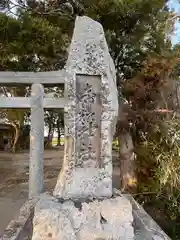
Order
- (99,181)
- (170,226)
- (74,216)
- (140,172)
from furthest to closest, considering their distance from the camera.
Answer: (140,172) → (170,226) → (99,181) → (74,216)

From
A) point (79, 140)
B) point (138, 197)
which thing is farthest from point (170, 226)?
point (79, 140)

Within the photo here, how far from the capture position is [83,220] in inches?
118

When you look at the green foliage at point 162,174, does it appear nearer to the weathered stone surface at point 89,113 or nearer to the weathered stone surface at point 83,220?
the weathered stone surface at point 89,113

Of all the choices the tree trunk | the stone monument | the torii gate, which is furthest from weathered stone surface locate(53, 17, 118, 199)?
the tree trunk

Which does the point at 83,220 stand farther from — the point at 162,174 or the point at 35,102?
the point at 162,174

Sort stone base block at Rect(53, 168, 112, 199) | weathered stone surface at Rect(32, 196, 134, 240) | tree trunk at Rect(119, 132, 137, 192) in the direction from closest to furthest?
1. weathered stone surface at Rect(32, 196, 134, 240)
2. stone base block at Rect(53, 168, 112, 199)
3. tree trunk at Rect(119, 132, 137, 192)

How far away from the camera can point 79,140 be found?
3.33 meters

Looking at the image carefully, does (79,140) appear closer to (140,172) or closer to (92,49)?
(92,49)

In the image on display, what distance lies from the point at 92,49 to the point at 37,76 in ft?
6.24

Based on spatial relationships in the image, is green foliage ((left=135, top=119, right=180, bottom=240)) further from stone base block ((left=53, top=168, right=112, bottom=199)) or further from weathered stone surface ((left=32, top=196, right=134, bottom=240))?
weathered stone surface ((left=32, top=196, right=134, bottom=240))

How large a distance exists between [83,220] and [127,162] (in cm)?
412

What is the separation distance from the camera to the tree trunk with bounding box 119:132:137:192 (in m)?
6.87

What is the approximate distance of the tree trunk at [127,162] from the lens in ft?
22.5

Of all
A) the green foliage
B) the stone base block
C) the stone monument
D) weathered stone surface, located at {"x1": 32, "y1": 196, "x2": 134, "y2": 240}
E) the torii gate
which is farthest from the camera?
the green foliage
